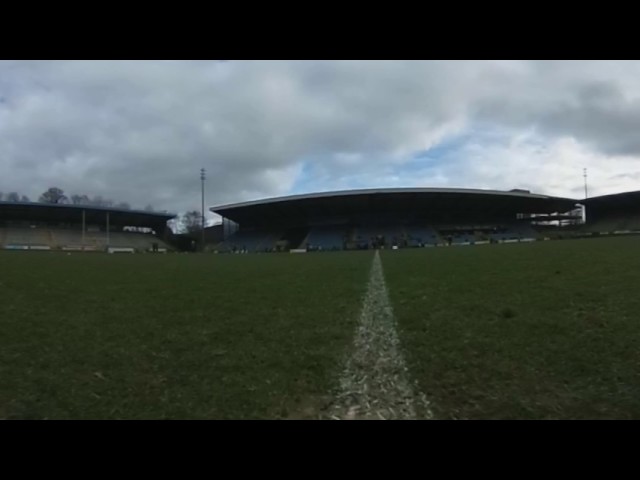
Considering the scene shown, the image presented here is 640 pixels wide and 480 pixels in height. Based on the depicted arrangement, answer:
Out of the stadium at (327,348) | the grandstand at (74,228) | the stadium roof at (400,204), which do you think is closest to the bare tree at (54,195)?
the grandstand at (74,228)

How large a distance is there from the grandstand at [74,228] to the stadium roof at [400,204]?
68.5ft

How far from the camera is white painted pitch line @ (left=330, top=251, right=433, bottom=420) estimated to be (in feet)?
11.8

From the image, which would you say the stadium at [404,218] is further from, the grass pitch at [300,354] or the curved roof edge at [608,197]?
the grass pitch at [300,354]

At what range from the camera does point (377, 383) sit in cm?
427

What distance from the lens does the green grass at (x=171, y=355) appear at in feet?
12.3

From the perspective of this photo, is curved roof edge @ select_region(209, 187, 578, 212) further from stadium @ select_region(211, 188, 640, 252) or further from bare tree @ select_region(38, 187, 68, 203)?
bare tree @ select_region(38, 187, 68, 203)

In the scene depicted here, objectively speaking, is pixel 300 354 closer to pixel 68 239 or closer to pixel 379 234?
pixel 379 234

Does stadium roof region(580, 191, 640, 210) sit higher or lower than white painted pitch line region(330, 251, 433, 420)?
higher

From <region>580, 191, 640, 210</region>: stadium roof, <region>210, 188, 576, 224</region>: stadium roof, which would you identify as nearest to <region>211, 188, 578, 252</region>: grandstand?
<region>210, 188, 576, 224</region>: stadium roof

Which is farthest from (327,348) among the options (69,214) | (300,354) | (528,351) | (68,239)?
(69,214)

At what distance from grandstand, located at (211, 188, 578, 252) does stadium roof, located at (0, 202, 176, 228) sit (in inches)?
839
